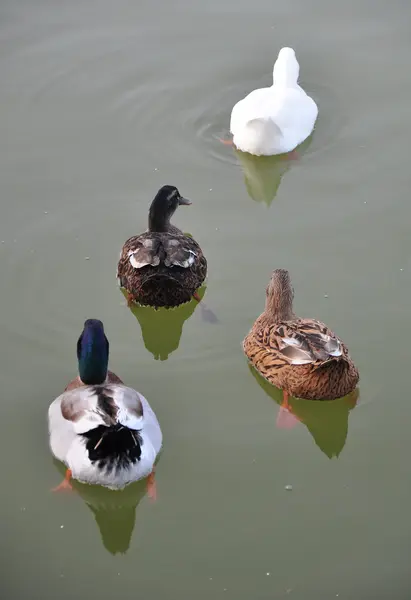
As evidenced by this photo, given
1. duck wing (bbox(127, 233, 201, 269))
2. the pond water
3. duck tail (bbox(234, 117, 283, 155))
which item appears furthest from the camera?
duck tail (bbox(234, 117, 283, 155))

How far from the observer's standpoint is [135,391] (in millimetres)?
5203

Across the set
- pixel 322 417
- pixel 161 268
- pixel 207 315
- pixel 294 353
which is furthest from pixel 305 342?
pixel 161 268

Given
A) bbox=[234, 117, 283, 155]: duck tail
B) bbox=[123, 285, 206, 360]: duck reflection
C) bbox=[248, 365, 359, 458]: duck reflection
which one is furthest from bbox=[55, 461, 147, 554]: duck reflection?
bbox=[234, 117, 283, 155]: duck tail

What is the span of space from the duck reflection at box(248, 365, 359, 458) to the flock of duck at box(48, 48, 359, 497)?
65mm

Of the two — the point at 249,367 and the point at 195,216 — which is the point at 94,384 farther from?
the point at 195,216

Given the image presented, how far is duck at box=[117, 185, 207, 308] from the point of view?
6105 millimetres

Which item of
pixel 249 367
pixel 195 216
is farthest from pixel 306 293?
pixel 195 216

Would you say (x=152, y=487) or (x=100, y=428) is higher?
(x=100, y=428)

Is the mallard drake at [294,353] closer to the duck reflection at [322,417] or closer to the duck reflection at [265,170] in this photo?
the duck reflection at [322,417]

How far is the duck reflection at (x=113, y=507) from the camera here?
16.2 feet

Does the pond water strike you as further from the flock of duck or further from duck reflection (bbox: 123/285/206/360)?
the flock of duck

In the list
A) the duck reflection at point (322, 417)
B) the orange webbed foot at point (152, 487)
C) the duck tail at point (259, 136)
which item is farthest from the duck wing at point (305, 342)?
the duck tail at point (259, 136)

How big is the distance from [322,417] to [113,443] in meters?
1.41

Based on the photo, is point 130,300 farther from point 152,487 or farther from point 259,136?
point 259,136
